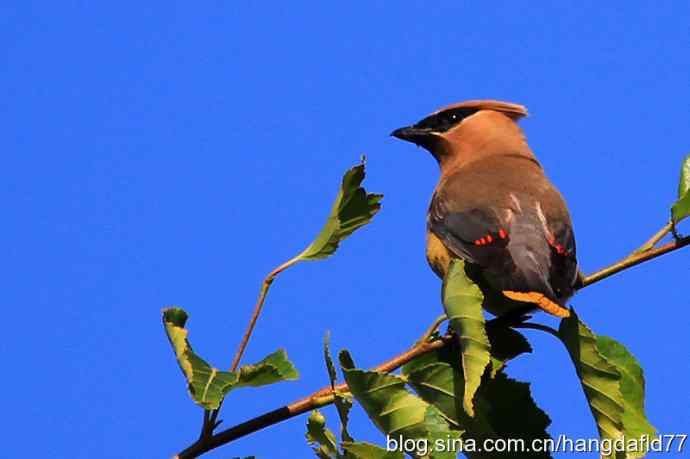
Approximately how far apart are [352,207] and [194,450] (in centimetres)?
79

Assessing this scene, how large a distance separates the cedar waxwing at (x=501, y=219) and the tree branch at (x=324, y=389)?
0.97 ft

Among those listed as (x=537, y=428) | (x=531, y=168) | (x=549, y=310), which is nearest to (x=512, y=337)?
(x=549, y=310)

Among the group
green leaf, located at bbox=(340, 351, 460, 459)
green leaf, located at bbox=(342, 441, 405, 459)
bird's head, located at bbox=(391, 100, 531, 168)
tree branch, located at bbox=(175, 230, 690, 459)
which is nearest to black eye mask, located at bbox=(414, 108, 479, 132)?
bird's head, located at bbox=(391, 100, 531, 168)

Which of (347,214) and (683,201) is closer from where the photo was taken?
(347,214)

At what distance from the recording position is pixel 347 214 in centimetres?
259

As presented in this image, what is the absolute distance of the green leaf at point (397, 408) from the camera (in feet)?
7.32

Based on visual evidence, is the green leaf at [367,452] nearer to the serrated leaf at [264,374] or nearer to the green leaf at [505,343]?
the serrated leaf at [264,374]

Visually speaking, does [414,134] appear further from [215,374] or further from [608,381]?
[215,374]

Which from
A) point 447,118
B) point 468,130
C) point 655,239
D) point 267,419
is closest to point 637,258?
point 655,239

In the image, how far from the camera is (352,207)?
2588mm

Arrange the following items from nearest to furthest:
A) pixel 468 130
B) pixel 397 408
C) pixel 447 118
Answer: pixel 397 408
pixel 468 130
pixel 447 118

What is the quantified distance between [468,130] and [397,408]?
3242 mm

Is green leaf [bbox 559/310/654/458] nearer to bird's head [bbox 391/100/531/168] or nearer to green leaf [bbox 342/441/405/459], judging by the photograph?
green leaf [bbox 342/441/405/459]

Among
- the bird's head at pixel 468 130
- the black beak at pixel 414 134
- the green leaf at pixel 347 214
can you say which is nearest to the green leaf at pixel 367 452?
the green leaf at pixel 347 214
